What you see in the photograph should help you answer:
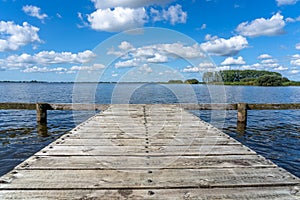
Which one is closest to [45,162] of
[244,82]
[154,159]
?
[154,159]

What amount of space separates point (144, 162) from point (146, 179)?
1.89ft

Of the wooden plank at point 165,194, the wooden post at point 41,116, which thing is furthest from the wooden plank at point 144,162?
the wooden post at point 41,116

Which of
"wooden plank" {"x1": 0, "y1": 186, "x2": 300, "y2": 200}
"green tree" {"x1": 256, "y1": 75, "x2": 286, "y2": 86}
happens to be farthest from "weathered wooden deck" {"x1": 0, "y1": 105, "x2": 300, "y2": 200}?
"green tree" {"x1": 256, "y1": 75, "x2": 286, "y2": 86}

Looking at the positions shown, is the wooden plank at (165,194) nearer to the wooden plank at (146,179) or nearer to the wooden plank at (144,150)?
the wooden plank at (146,179)

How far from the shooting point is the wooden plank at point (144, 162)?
303 centimetres

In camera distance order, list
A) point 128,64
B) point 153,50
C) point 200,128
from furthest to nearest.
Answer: point 153,50 → point 128,64 → point 200,128

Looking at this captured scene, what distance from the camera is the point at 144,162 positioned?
322 centimetres

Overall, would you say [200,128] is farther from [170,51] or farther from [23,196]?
[23,196]

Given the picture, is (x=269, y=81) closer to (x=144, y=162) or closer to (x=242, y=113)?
(x=242, y=113)

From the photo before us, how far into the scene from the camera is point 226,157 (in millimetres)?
3463

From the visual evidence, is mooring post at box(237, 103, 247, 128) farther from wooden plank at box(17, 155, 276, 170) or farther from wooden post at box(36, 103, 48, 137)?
wooden post at box(36, 103, 48, 137)

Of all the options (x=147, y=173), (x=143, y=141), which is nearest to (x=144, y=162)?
(x=147, y=173)

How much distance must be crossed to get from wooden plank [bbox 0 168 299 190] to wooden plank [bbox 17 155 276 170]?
145mm

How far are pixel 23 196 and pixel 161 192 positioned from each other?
1.31 meters
